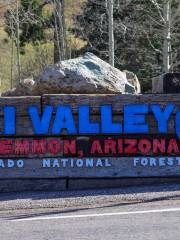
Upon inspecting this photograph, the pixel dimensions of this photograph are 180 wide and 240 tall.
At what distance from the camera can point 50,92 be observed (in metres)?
12.3

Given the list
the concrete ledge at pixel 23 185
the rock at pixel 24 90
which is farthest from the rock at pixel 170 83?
the concrete ledge at pixel 23 185

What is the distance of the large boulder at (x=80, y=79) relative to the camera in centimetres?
1206

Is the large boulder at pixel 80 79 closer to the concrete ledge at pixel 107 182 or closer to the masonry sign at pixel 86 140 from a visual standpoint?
the masonry sign at pixel 86 140

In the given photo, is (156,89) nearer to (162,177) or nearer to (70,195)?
(162,177)

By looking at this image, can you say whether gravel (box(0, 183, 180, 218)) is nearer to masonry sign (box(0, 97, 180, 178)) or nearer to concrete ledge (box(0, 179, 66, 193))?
concrete ledge (box(0, 179, 66, 193))

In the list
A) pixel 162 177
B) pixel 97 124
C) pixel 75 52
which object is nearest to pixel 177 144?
pixel 162 177

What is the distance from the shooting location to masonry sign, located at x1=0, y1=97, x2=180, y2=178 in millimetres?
11500

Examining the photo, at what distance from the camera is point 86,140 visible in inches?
456

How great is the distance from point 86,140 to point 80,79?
4.13ft

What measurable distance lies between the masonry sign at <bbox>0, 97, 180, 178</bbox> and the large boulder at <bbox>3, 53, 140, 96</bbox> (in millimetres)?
615

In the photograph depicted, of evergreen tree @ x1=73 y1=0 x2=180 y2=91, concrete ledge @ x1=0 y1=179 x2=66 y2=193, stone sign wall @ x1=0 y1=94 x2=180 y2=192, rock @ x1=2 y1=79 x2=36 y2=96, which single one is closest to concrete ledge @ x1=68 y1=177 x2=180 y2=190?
stone sign wall @ x1=0 y1=94 x2=180 y2=192

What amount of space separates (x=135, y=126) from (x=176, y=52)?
22.3m

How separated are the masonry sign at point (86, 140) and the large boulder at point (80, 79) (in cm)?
61

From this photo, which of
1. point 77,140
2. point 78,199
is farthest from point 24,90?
point 78,199
